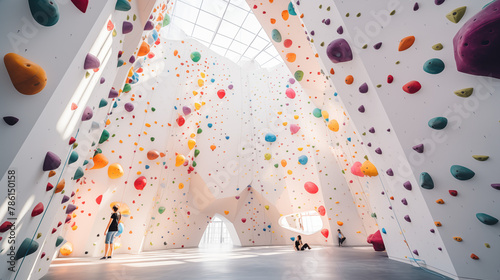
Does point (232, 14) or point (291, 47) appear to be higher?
point (232, 14)

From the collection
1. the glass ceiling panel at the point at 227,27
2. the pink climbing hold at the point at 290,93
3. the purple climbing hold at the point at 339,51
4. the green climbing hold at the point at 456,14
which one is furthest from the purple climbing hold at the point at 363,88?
the glass ceiling panel at the point at 227,27

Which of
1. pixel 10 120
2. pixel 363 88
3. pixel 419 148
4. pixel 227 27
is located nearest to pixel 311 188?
pixel 363 88

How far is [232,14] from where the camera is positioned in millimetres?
8969

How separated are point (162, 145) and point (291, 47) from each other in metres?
4.69

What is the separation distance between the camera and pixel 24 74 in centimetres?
127

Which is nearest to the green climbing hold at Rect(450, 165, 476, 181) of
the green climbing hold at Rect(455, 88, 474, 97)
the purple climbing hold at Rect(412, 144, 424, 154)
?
the purple climbing hold at Rect(412, 144, 424, 154)

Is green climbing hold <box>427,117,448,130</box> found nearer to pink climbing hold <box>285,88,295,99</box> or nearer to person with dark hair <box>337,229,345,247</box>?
person with dark hair <box>337,229,345,247</box>

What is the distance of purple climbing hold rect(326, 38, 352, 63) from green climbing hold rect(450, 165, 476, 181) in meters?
1.68

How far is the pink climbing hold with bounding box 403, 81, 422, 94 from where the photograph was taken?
91.4 inches

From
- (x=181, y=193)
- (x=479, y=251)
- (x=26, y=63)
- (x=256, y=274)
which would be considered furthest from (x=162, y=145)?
(x=479, y=251)

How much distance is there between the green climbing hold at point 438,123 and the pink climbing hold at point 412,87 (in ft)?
1.17

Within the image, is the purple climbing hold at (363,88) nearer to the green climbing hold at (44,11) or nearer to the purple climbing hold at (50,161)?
the green climbing hold at (44,11)

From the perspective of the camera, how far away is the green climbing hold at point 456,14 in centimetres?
200

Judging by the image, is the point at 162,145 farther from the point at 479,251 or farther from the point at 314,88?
the point at 479,251
